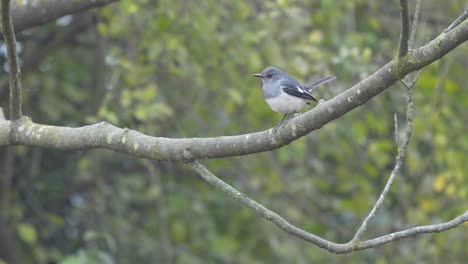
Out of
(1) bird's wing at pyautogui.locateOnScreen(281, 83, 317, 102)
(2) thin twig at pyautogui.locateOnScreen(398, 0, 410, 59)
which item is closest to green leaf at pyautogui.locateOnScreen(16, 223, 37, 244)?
(1) bird's wing at pyautogui.locateOnScreen(281, 83, 317, 102)

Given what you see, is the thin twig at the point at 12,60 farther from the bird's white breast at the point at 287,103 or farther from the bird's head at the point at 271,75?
the bird's head at the point at 271,75

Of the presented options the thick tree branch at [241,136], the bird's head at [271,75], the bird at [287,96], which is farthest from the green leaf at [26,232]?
the thick tree branch at [241,136]

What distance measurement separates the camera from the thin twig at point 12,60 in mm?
3510

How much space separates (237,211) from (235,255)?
1.54 feet

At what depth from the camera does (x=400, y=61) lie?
9.53 feet

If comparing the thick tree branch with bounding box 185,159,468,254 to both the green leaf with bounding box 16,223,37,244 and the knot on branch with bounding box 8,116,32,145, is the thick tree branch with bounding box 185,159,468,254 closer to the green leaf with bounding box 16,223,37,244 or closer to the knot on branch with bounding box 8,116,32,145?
the knot on branch with bounding box 8,116,32,145

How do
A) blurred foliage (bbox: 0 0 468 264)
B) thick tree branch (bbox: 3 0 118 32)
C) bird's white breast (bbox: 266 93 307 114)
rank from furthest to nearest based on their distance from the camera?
blurred foliage (bbox: 0 0 468 264) → bird's white breast (bbox: 266 93 307 114) → thick tree branch (bbox: 3 0 118 32)

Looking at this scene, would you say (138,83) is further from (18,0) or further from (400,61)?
(400,61)

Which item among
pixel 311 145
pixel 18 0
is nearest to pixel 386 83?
pixel 18 0

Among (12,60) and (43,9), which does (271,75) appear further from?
(12,60)

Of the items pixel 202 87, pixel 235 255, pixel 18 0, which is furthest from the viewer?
pixel 235 255

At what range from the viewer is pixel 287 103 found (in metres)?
4.95

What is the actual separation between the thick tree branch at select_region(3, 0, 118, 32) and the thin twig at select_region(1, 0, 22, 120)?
659 mm

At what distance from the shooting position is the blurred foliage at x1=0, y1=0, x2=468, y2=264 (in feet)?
24.3
